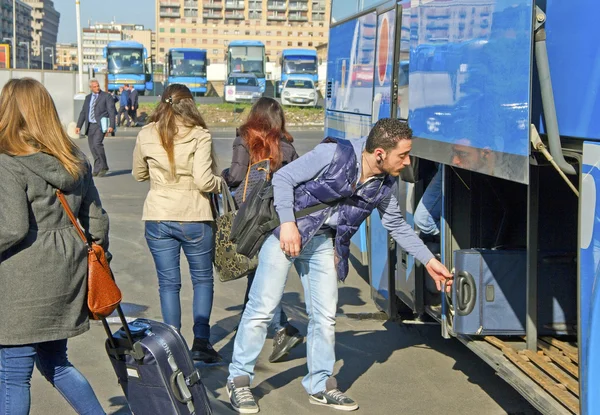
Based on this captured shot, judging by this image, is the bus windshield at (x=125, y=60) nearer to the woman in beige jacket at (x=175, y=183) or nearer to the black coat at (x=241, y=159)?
the black coat at (x=241, y=159)

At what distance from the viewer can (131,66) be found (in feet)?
165

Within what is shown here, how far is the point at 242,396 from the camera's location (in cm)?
506

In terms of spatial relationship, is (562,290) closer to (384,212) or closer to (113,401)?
(384,212)

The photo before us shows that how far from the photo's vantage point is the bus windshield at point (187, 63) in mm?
52125

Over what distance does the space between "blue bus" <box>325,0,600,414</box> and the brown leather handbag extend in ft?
5.93

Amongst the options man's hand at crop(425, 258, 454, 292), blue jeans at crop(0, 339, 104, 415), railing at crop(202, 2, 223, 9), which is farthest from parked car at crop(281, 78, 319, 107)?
railing at crop(202, 2, 223, 9)

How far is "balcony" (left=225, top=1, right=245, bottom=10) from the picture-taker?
12812 cm

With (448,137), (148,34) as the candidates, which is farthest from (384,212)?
(148,34)

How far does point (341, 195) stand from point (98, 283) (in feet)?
4.69

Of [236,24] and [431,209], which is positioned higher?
[236,24]

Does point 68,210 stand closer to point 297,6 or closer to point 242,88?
point 242,88

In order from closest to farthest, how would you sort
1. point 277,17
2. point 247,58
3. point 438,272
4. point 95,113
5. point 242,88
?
point 438,272
point 95,113
point 242,88
point 247,58
point 277,17

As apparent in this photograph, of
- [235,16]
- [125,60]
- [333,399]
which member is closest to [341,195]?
[333,399]

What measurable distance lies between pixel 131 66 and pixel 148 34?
384ft
